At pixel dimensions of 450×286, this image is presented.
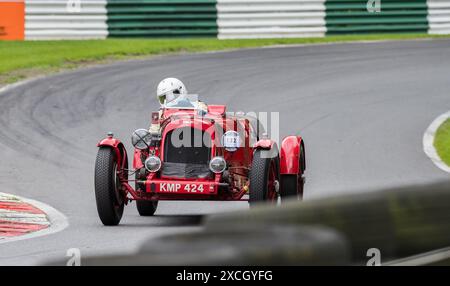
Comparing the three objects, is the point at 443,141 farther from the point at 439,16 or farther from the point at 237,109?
the point at 439,16

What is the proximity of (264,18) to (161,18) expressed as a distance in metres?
2.35

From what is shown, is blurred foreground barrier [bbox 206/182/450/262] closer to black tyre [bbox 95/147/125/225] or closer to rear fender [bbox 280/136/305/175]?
black tyre [bbox 95/147/125/225]

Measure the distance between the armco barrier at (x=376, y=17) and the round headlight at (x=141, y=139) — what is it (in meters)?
15.4

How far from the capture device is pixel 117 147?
11445 millimetres

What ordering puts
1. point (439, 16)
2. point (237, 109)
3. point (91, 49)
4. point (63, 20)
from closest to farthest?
point (237, 109) < point (91, 49) < point (63, 20) < point (439, 16)

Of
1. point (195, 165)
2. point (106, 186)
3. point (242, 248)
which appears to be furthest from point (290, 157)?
point (242, 248)

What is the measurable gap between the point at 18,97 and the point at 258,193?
32.1 feet

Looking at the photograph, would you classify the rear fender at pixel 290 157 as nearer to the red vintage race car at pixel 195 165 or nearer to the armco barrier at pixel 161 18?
the red vintage race car at pixel 195 165

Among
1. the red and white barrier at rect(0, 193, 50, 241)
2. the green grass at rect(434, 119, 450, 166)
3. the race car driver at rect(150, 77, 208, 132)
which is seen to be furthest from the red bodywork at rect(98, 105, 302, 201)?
the green grass at rect(434, 119, 450, 166)

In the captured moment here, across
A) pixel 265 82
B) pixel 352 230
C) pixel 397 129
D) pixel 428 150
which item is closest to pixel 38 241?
pixel 352 230

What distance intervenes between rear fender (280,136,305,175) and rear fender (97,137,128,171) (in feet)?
5.34

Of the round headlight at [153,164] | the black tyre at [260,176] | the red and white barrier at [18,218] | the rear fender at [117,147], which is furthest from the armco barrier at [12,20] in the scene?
the black tyre at [260,176]
